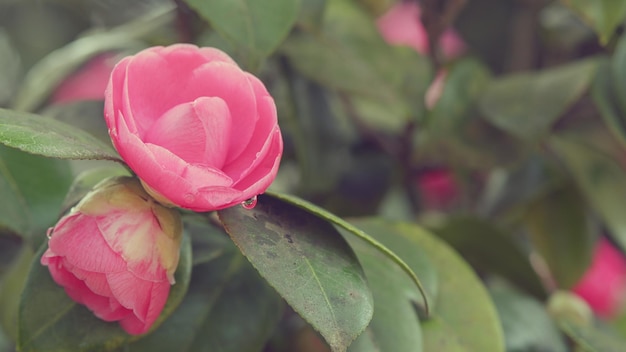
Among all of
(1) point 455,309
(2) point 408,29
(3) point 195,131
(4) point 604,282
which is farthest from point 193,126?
(4) point 604,282

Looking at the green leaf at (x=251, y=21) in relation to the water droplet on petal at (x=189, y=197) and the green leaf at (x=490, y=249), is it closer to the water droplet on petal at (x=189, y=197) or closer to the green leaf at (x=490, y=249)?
the water droplet on petal at (x=189, y=197)

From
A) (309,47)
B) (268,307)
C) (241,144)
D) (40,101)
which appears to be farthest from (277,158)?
(40,101)

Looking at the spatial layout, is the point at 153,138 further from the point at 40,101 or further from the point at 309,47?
the point at 40,101

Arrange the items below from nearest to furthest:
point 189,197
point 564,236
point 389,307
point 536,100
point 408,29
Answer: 1. point 189,197
2. point 389,307
3. point 536,100
4. point 564,236
5. point 408,29

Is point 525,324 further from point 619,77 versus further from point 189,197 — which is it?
point 189,197

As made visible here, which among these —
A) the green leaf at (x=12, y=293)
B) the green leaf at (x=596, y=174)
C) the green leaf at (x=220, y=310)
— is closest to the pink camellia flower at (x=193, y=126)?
the green leaf at (x=220, y=310)

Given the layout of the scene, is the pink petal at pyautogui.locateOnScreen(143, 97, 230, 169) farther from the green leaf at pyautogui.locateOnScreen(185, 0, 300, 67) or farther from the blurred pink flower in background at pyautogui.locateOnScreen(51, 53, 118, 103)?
the blurred pink flower in background at pyautogui.locateOnScreen(51, 53, 118, 103)

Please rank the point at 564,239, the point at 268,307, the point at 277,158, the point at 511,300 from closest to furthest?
the point at 277,158, the point at 268,307, the point at 511,300, the point at 564,239
